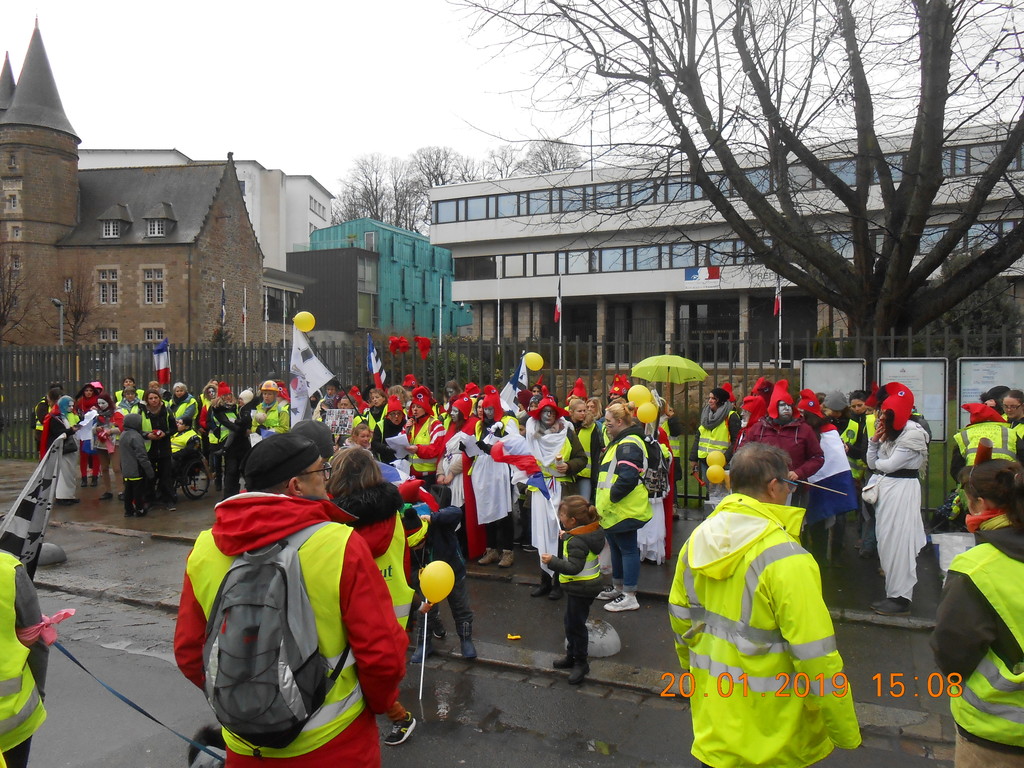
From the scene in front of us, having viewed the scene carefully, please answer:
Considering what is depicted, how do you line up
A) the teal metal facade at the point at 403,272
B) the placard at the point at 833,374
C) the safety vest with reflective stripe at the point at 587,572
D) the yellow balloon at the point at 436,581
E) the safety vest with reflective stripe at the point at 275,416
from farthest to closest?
the teal metal facade at the point at 403,272, the safety vest with reflective stripe at the point at 275,416, the placard at the point at 833,374, the safety vest with reflective stripe at the point at 587,572, the yellow balloon at the point at 436,581

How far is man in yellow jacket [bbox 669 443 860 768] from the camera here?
8.98 feet

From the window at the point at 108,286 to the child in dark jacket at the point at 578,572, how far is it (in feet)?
147

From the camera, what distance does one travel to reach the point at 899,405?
22.0 feet

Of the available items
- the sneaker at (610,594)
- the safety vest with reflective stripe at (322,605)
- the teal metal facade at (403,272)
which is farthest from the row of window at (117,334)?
the safety vest with reflective stripe at (322,605)

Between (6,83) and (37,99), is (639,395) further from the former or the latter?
(6,83)

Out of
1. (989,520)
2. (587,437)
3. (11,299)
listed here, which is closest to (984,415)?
(587,437)

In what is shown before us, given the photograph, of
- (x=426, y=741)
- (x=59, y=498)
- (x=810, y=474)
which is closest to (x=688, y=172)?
Result: (x=810, y=474)

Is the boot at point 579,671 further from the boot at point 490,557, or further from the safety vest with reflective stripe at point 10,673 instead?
the safety vest with reflective stripe at point 10,673

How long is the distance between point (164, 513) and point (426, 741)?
8457mm

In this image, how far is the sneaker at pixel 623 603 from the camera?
Result: 6.98 m

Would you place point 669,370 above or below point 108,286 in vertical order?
below

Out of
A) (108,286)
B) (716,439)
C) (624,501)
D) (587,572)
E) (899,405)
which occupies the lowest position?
(587,572)

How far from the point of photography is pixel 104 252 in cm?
4316

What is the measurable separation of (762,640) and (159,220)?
154 feet
